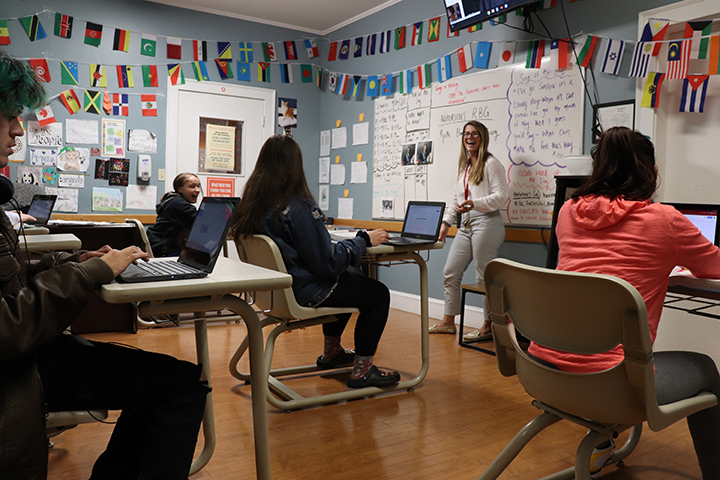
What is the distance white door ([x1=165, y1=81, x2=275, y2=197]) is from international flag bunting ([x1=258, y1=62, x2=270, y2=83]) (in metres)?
0.11

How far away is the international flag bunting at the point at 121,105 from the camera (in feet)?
16.5

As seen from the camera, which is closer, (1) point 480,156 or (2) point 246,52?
→ (1) point 480,156

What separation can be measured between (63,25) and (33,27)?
0.23 m

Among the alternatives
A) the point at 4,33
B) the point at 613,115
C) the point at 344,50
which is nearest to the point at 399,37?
the point at 344,50

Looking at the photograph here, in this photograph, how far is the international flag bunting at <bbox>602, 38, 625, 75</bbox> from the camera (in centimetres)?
319

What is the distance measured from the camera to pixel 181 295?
1128mm

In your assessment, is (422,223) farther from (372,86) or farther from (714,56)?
(372,86)

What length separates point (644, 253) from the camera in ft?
4.55

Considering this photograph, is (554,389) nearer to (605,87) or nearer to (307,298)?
(307,298)

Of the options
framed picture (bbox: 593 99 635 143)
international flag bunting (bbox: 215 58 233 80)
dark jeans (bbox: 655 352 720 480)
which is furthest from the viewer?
international flag bunting (bbox: 215 58 233 80)

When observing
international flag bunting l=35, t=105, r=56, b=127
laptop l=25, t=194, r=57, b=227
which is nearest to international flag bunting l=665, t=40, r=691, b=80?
laptop l=25, t=194, r=57, b=227

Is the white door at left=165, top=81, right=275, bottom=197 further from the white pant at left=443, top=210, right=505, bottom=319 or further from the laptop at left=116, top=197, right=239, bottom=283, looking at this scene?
the laptop at left=116, top=197, right=239, bottom=283

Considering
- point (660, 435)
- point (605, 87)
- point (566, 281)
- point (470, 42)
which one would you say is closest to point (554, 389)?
point (566, 281)

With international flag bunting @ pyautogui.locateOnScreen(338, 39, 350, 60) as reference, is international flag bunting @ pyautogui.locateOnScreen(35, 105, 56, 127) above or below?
below
